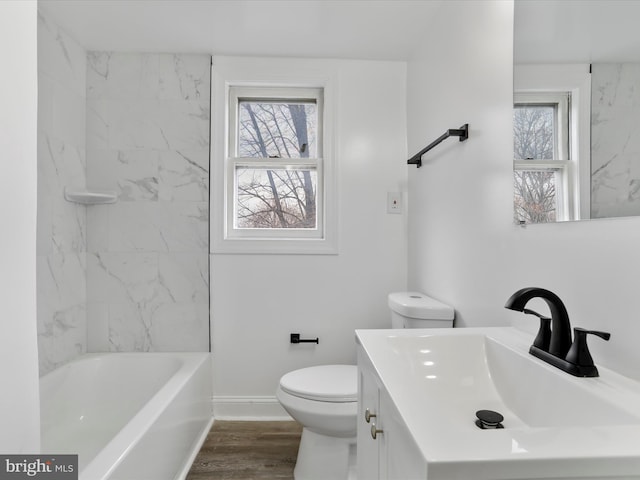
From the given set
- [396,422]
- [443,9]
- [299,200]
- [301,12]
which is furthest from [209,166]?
[396,422]

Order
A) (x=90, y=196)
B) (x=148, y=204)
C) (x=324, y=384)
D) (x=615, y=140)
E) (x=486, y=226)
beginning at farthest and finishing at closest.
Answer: (x=148, y=204)
(x=90, y=196)
(x=324, y=384)
(x=486, y=226)
(x=615, y=140)

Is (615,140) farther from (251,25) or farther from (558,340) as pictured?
(251,25)

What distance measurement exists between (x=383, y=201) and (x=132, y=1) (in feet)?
5.34

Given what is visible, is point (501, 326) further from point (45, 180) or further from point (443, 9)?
point (45, 180)

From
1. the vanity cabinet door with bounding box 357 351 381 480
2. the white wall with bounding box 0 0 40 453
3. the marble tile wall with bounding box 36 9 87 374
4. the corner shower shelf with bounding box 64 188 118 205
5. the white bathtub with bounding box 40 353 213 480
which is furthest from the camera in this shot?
the corner shower shelf with bounding box 64 188 118 205

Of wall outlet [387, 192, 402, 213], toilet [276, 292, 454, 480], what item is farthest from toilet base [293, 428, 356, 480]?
wall outlet [387, 192, 402, 213]

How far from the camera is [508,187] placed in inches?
46.4

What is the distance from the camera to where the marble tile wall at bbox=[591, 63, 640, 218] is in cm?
74

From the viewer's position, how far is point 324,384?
1651 mm

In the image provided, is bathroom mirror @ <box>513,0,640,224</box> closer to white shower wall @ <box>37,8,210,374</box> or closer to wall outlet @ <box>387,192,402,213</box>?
wall outlet @ <box>387,192,402,213</box>

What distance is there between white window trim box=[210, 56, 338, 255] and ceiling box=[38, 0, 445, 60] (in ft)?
0.25

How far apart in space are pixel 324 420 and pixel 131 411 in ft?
3.85

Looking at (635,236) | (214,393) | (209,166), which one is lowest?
(214,393)

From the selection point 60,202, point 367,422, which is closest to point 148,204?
point 60,202
